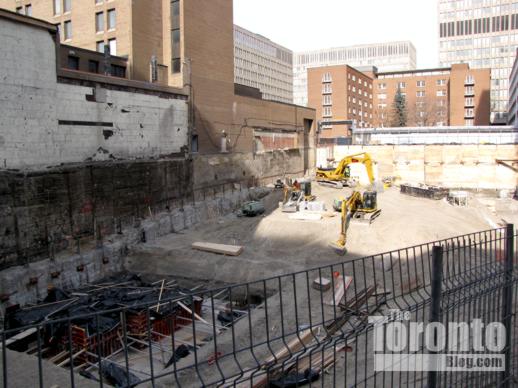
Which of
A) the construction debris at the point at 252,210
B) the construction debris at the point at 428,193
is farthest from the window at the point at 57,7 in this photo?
the construction debris at the point at 428,193

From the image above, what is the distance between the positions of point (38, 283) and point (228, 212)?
1576cm

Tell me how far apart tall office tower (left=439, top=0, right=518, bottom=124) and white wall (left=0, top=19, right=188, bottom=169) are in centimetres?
10223

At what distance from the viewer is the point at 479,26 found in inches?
4557

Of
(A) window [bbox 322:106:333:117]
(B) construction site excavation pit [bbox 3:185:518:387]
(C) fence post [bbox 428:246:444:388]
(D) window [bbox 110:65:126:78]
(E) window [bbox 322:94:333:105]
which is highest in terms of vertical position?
(E) window [bbox 322:94:333:105]

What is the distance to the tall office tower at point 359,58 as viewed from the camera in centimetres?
16550

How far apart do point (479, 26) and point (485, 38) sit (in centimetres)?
356

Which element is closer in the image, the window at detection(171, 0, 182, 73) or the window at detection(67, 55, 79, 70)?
the window at detection(67, 55, 79, 70)

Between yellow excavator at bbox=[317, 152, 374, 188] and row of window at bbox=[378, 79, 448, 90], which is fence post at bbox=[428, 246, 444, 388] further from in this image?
row of window at bbox=[378, 79, 448, 90]

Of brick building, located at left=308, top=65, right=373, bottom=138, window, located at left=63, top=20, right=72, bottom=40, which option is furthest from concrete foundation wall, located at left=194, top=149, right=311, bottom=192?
brick building, located at left=308, top=65, right=373, bottom=138

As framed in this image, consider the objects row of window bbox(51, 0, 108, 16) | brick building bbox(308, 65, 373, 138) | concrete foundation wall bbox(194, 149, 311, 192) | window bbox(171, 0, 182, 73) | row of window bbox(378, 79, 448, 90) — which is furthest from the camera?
row of window bbox(378, 79, 448, 90)

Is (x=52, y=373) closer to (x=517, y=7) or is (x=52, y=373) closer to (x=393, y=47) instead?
(x=517, y=7)

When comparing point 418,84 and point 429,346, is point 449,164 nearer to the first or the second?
point 429,346

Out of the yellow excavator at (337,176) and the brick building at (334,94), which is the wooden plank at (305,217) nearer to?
the yellow excavator at (337,176)

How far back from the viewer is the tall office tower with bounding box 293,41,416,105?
6516 inches
